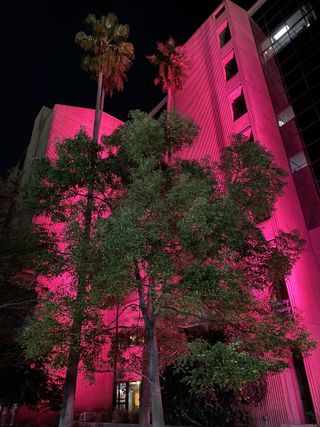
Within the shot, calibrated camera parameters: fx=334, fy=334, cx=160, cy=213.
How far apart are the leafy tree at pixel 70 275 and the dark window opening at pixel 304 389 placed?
9.09m

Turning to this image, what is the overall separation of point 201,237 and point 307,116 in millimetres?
16427

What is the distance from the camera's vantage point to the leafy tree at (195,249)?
29.4ft

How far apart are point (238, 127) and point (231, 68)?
6.36 meters

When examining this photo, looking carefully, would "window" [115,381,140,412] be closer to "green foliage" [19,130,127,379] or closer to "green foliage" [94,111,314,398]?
"green foliage" [19,130,127,379]

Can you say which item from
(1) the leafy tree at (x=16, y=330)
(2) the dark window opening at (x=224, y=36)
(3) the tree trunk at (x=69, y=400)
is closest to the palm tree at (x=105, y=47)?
(2) the dark window opening at (x=224, y=36)

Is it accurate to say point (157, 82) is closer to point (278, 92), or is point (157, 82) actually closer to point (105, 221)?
point (278, 92)

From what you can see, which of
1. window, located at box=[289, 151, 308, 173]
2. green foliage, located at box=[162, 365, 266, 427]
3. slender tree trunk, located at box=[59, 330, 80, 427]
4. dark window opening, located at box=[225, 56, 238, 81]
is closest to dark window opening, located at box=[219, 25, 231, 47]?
dark window opening, located at box=[225, 56, 238, 81]

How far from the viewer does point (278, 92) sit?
24.0 meters

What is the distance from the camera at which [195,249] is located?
10.0 m

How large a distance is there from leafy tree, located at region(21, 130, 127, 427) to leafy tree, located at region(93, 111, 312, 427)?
80cm

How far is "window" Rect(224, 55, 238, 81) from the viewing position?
81.3 feet

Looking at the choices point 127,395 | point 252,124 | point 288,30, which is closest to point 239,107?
point 252,124

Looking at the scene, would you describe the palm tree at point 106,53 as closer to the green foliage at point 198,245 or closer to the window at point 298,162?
the green foliage at point 198,245

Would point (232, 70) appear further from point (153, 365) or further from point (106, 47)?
point (153, 365)
